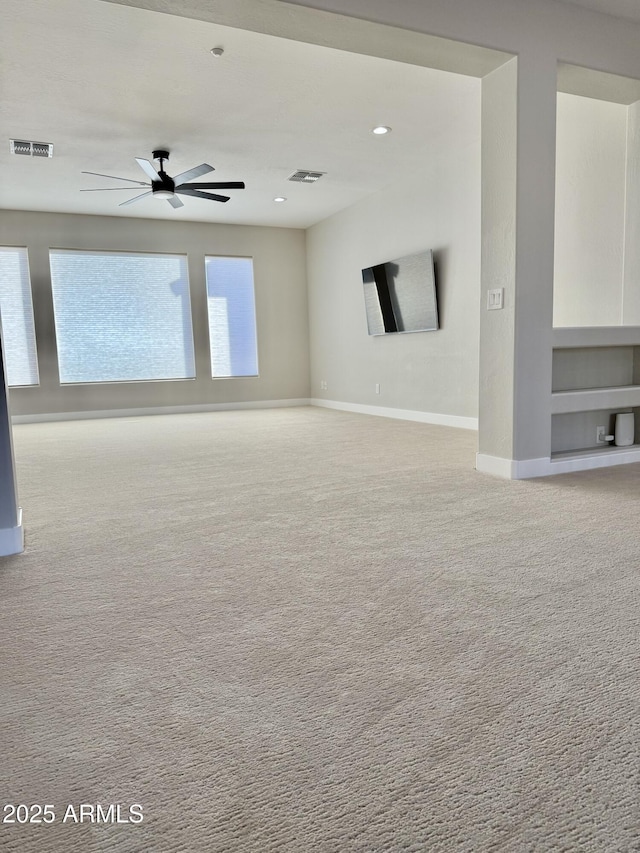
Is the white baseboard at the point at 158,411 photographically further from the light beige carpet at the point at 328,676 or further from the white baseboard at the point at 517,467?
the white baseboard at the point at 517,467

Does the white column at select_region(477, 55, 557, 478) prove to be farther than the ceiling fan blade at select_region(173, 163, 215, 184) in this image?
No

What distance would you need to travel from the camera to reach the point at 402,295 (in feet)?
20.9

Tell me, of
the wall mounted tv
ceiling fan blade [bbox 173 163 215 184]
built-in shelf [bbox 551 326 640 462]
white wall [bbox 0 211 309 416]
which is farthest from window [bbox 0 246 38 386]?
built-in shelf [bbox 551 326 640 462]

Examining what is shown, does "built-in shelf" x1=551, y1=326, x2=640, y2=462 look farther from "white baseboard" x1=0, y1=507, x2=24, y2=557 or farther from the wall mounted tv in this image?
"white baseboard" x1=0, y1=507, x2=24, y2=557

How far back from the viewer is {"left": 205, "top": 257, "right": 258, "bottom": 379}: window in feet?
27.5

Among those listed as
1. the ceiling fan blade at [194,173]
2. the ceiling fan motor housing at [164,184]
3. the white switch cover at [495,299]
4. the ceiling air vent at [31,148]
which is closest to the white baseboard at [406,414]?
the white switch cover at [495,299]

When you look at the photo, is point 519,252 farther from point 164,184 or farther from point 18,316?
point 18,316

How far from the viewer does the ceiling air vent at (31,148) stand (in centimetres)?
498

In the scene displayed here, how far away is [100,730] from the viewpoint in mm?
1101

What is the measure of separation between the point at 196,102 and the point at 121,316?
4162mm

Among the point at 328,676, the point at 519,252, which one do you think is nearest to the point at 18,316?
the point at 519,252

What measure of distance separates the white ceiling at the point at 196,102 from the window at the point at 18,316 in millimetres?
903

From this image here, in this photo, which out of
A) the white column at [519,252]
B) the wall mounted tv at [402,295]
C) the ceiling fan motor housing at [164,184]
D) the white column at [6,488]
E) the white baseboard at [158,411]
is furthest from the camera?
the white baseboard at [158,411]

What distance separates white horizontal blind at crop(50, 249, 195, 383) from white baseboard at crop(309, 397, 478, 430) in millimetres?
2315
